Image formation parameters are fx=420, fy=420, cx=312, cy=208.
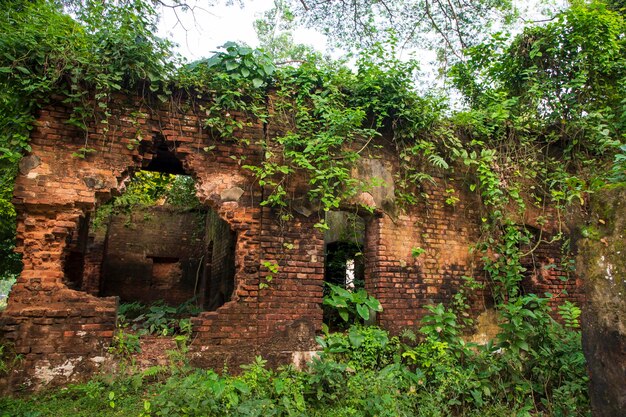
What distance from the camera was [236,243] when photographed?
18.4 ft

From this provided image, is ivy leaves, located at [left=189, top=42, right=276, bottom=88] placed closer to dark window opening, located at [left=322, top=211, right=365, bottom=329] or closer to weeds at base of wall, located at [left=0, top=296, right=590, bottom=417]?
dark window opening, located at [left=322, top=211, right=365, bottom=329]

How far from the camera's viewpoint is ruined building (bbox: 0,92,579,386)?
4.63 m

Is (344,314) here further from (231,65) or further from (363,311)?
(231,65)

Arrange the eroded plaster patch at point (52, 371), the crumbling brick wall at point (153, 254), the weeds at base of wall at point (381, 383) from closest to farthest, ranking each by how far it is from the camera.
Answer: the weeds at base of wall at point (381, 383), the eroded plaster patch at point (52, 371), the crumbling brick wall at point (153, 254)

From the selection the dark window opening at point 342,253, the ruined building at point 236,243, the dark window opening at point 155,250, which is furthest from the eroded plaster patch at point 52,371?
the dark window opening at point 155,250

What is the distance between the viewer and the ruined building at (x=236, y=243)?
4.63 meters

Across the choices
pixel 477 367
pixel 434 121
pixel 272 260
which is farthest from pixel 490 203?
pixel 272 260

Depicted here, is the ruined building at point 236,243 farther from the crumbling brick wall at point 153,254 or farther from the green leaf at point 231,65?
the crumbling brick wall at point 153,254

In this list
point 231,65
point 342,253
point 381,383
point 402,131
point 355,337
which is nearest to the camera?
point 381,383

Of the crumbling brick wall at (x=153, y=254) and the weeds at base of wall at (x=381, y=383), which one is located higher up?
the crumbling brick wall at (x=153, y=254)

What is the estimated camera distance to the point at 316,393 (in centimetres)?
475

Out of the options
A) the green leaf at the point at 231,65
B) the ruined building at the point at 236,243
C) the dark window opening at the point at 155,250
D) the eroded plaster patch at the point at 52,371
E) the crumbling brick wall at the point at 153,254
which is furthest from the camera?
the crumbling brick wall at the point at 153,254

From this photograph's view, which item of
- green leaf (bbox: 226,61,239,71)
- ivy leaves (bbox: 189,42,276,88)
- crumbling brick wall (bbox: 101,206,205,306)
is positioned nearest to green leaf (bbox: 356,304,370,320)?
ivy leaves (bbox: 189,42,276,88)

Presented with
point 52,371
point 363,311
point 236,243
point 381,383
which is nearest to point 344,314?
point 363,311
